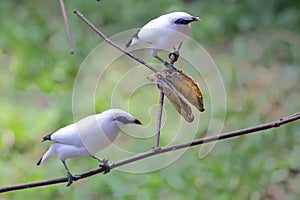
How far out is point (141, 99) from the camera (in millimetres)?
1944

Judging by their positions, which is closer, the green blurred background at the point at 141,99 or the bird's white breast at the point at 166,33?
the bird's white breast at the point at 166,33

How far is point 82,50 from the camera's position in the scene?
86.7 inches

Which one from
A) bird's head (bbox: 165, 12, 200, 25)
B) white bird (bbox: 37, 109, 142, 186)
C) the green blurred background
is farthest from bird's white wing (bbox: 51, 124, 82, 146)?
the green blurred background

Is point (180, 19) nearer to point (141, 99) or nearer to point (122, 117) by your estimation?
point (122, 117)

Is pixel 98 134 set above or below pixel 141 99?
above

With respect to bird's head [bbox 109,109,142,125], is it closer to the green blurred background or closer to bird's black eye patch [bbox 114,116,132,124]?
bird's black eye patch [bbox 114,116,132,124]

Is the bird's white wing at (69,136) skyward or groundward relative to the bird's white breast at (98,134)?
groundward

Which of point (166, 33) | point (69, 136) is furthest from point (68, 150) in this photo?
point (166, 33)

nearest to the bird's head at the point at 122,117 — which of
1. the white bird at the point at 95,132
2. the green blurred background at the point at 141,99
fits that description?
the white bird at the point at 95,132

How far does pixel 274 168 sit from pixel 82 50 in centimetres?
88

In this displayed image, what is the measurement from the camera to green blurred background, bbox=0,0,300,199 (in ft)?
5.41

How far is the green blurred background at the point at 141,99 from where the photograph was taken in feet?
5.41

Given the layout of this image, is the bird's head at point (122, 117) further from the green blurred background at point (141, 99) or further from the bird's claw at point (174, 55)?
the green blurred background at point (141, 99)

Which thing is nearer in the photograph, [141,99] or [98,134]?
[98,134]
